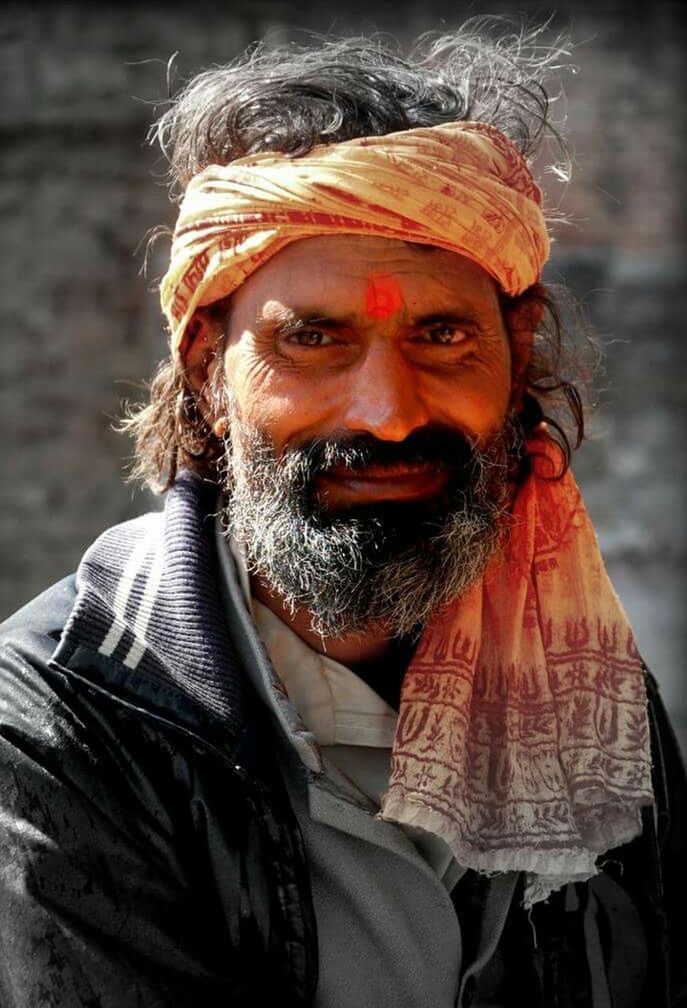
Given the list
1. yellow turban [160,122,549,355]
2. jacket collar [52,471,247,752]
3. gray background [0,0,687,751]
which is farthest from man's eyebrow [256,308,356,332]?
gray background [0,0,687,751]

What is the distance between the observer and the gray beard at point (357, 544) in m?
2.70

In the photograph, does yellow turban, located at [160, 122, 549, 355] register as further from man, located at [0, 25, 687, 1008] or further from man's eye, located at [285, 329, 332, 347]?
man's eye, located at [285, 329, 332, 347]

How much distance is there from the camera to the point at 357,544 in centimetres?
270

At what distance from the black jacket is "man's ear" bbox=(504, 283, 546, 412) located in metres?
0.86

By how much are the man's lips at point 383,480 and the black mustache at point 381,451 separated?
0.01m

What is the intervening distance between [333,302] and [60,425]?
4.27m

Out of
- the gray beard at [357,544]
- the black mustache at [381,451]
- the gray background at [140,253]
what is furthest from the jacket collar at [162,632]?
the gray background at [140,253]

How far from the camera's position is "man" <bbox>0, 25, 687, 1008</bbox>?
7.67 feet

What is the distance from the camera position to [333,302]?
106 inches

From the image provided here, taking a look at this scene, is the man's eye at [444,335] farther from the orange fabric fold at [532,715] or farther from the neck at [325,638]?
the neck at [325,638]

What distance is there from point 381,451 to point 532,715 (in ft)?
2.13

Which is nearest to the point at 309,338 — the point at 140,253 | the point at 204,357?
the point at 204,357

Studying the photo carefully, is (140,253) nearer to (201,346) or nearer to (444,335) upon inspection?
(201,346)

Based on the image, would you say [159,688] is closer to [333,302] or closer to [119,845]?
[119,845]
